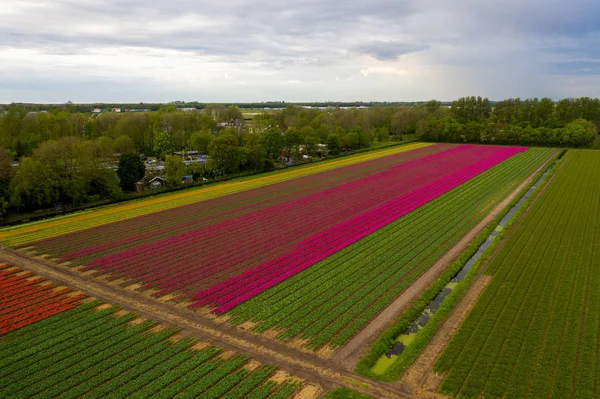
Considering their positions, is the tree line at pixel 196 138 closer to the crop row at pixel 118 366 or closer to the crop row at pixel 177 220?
the crop row at pixel 177 220

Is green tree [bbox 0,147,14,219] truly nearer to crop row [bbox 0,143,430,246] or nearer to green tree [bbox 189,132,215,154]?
crop row [bbox 0,143,430,246]

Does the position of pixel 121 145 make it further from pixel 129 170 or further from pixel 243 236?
pixel 243 236

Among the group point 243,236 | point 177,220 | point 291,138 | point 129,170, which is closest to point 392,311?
point 243,236

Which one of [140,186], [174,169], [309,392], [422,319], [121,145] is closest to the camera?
[309,392]

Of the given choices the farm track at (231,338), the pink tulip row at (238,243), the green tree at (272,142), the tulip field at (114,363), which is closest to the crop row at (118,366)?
the tulip field at (114,363)

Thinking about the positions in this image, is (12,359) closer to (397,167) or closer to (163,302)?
(163,302)

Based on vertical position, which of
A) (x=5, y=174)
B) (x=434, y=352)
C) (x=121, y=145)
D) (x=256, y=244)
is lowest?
(x=434, y=352)
